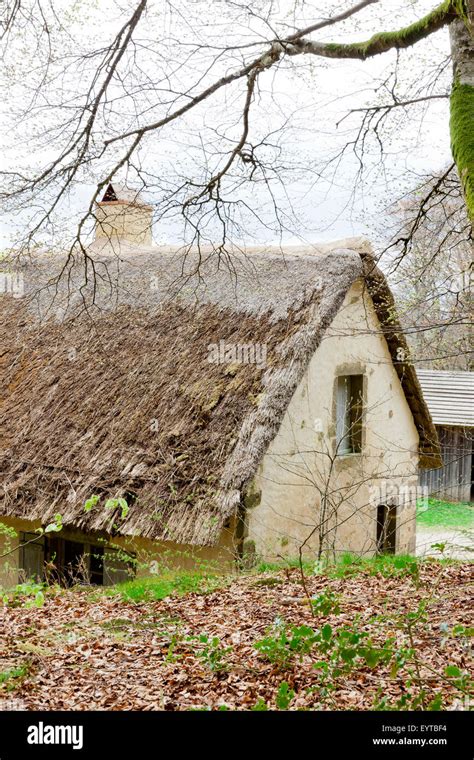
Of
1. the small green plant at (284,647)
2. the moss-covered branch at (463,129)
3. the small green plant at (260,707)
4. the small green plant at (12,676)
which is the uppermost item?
the moss-covered branch at (463,129)

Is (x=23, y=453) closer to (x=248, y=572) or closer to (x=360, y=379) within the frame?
(x=248, y=572)

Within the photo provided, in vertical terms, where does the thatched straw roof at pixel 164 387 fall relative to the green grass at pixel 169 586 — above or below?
above

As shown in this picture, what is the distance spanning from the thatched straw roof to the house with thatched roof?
23 millimetres

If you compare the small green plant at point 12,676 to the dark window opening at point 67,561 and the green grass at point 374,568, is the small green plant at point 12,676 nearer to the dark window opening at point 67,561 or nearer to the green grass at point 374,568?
the green grass at point 374,568

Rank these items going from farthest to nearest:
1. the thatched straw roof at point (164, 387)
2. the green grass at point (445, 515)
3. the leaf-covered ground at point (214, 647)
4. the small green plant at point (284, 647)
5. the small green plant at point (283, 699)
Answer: the green grass at point (445, 515) → the thatched straw roof at point (164, 387) → the small green plant at point (284, 647) → the leaf-covered ground at point (214, 647) → the small green plant at point (283, 699)

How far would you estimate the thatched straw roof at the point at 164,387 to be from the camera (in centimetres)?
761

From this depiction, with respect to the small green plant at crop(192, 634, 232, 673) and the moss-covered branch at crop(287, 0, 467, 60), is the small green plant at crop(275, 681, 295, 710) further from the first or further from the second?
the moss-covered branch at crop(287, 0, 467, 60)

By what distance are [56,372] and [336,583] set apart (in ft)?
18.3

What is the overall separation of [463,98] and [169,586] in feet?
15.8

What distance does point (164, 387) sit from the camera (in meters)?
8.95

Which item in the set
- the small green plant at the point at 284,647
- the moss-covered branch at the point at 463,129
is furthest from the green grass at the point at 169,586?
the moss-covered branch at the point at 463,129

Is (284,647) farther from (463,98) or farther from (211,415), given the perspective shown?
(211,415)

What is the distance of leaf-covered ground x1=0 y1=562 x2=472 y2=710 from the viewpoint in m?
3.79

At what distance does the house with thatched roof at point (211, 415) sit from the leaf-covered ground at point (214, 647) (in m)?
1.39
